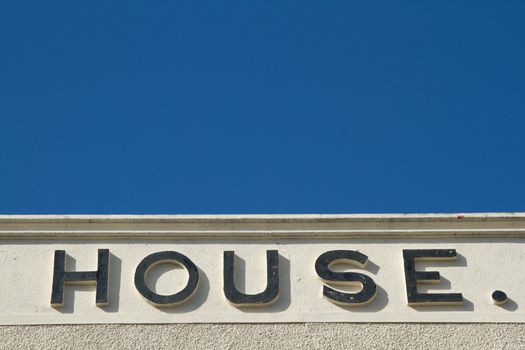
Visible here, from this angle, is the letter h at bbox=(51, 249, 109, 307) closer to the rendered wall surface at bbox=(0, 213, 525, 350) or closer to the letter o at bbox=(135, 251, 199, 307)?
the rendered wall surface at bbox=(0, 213, 525, 350)

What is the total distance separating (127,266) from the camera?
16.9 m

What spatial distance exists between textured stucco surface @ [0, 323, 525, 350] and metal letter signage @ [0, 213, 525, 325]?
10 centimetres

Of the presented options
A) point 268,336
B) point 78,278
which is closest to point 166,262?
point 78,278

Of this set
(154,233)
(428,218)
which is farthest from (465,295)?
(154,233)

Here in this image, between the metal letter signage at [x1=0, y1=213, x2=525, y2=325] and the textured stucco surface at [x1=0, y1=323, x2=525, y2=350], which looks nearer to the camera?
the textured stucco surface at [x1=0, y1=323, x2=525, y2=350]

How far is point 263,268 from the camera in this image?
665 inches

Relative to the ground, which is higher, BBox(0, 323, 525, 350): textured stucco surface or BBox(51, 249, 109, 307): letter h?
BBox(51, 249, 109, 307): letter h

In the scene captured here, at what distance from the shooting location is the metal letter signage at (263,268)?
1658cm

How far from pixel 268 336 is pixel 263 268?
852 mm

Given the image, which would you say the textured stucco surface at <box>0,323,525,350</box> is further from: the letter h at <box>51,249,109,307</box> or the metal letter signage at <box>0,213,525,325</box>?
the letter h at <box>51,249,109,307</box>

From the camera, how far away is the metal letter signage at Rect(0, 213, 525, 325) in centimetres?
1658

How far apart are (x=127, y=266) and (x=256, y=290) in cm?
144

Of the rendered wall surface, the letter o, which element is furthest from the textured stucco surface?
the letter o

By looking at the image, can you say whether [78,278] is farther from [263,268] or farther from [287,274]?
[287,274]
